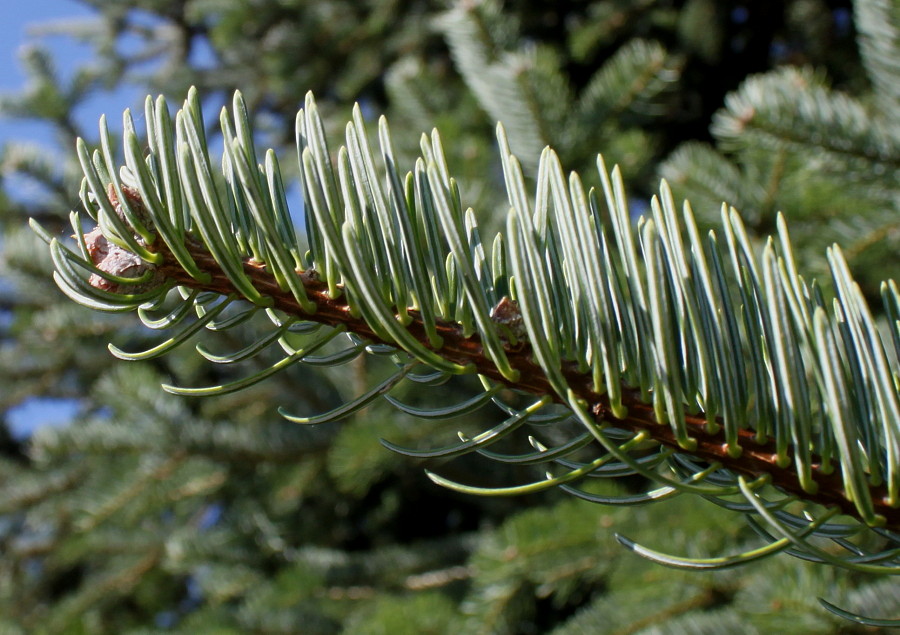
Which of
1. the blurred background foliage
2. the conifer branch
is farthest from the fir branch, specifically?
the blurred background foliage

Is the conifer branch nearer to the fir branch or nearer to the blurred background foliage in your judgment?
the fir branch

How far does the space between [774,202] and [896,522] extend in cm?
71

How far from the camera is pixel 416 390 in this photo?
1173 millimetres

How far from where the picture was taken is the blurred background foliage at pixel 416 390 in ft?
2.67

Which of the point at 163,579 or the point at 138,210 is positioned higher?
the point at 138,210

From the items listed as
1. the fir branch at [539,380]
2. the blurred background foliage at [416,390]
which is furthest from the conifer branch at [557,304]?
the blurred background foliage at [416,390]

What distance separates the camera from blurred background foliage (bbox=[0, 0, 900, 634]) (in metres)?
0.81

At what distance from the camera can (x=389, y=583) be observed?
1254mm

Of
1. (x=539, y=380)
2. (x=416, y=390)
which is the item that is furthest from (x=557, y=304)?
(x=416, y=390)

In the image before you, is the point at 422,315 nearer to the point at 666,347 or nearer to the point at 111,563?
the point at 666,347

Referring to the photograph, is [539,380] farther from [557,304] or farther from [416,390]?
[416,390]

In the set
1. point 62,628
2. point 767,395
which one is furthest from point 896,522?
point 62,628

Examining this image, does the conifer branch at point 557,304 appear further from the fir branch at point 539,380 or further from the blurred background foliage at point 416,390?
the blurred background foliage at point 416,390

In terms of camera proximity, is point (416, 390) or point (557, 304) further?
point (416, 390)
